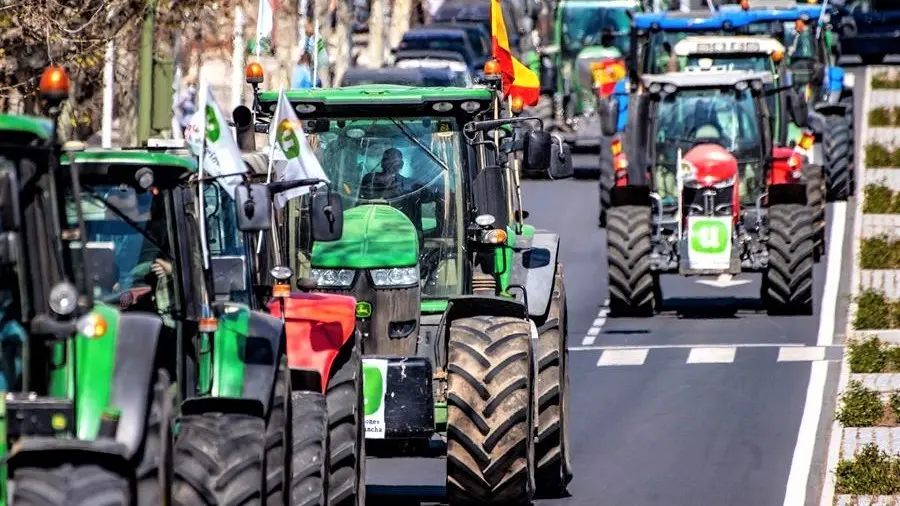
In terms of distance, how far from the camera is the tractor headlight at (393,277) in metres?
13.8

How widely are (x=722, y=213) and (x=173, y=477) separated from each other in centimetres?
1588

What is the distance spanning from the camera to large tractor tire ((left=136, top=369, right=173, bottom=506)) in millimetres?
8656

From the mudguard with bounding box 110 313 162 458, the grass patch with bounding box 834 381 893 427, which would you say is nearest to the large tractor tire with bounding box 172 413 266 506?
the mudguard with bounding box 110 313 162 458

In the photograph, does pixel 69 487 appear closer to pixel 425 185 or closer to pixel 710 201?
pixel 425 185

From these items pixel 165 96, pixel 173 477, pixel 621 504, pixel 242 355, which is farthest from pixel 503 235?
pixel 165 96

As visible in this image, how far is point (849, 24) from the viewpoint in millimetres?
49000

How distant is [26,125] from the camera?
324 inches

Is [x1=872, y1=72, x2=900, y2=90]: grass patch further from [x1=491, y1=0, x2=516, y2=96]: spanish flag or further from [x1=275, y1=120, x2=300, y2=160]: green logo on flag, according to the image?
[x1=275, y1=120, x2=300, y2=160]: green logo on flag

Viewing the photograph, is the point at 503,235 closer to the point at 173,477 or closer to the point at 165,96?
the point at 173,477

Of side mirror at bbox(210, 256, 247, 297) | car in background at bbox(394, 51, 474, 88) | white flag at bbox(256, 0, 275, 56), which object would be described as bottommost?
car in background at bbox(394, 51, 474, 88)

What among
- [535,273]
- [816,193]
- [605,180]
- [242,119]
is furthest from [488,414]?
[605,180]

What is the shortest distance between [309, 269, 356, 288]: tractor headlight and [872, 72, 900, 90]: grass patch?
33086 mm

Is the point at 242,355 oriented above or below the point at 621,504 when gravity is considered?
above

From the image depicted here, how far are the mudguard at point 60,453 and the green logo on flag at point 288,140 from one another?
14.0ft
